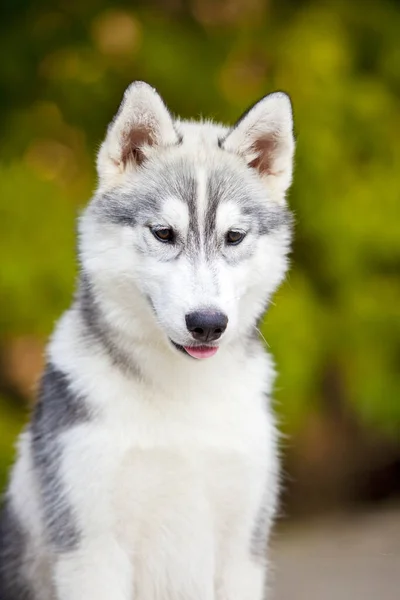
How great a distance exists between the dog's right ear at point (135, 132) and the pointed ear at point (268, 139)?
0.82ft

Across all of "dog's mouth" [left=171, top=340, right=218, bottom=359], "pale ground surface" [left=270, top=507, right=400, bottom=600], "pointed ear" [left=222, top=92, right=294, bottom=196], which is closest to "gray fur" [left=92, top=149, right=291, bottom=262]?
"pointed ear" [left=222, top=92, right=294, bottom=196]

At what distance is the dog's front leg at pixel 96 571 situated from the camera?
12.1 feet

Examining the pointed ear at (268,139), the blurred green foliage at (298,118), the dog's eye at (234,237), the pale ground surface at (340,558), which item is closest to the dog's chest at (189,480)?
the dog's eye at (234,237)

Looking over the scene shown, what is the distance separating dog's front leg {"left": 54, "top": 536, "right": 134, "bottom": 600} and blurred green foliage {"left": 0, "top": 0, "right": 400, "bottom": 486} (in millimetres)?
3461

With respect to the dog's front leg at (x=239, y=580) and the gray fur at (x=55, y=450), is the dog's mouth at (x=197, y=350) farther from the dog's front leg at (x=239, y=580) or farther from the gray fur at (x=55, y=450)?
the dog's front leg at (x=239, y=580)

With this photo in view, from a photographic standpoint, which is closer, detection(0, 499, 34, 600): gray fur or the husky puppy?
the husky puppy

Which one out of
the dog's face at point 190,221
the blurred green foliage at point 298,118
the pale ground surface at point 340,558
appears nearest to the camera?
the dog's face at point 190,221

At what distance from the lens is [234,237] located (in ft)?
12.2

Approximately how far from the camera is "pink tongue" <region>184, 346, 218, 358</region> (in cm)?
364

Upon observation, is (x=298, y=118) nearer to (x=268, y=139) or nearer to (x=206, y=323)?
(x=268, y=139)

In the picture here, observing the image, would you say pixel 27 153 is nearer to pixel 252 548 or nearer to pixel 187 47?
pixel 187 47

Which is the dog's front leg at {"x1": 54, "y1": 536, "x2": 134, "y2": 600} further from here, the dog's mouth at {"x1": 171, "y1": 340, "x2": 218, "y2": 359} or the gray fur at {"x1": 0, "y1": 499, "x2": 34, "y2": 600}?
the dog's mouth at {"x1": 171, "y1": 340, "x2": 218, "y2": 359}

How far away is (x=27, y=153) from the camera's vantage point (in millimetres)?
7422

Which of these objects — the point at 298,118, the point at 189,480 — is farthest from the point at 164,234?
the point at 298,118
